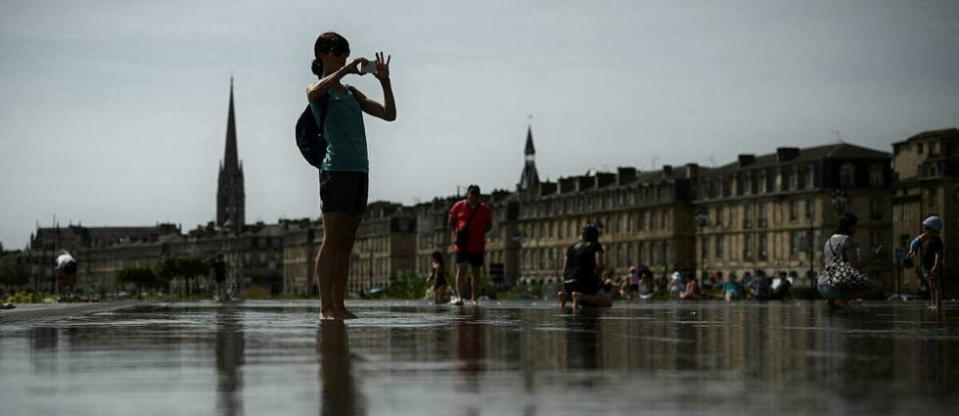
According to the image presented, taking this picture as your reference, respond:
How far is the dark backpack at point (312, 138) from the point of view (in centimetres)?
1105

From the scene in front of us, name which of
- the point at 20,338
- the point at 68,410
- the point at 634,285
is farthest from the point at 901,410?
the point at 634,285

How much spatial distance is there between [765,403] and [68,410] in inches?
77.6

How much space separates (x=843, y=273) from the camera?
1834 centimetres

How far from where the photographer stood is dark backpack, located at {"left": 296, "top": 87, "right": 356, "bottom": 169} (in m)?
11.1

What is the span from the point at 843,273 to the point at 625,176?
12510 centimetres

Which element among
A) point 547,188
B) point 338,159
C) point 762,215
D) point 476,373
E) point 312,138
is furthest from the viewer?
point 547,188

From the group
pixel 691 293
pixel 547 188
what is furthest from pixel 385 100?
pixel 547 188

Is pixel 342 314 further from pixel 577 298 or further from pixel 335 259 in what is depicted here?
pixel 577 298

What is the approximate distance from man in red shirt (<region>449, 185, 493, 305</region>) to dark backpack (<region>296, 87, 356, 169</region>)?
9.64 m

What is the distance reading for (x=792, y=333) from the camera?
8.95 metres

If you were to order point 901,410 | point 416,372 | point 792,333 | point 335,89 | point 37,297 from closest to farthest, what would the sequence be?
point 901,410 → point 416,372 → point 792,333 → point 335,89 → point 37,297

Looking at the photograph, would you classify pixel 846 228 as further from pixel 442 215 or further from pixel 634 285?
pixel 442 215

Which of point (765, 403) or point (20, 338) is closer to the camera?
point (765, 403)

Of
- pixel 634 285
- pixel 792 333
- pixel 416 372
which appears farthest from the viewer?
pixel 634 285
